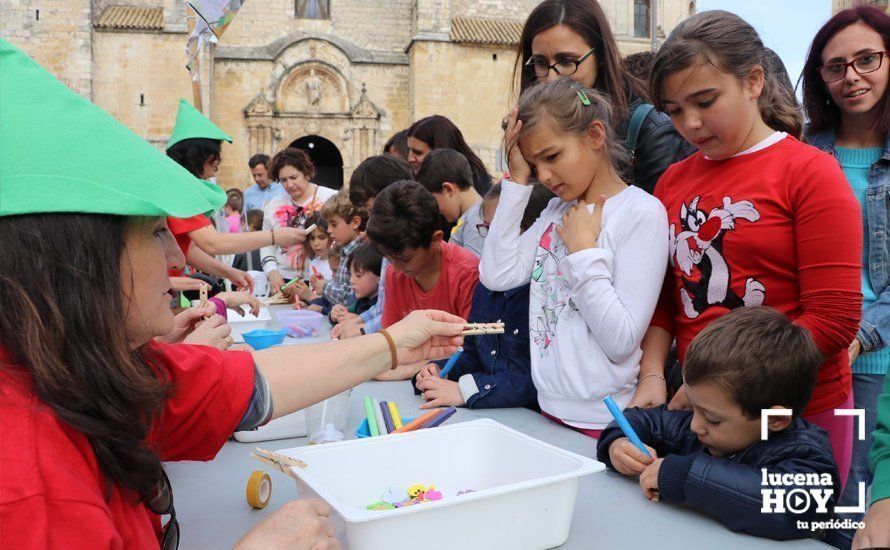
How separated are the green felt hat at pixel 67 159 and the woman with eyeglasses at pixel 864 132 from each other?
202cm

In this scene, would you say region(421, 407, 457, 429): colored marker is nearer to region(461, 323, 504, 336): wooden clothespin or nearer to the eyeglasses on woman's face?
region(461, 323, 504, 336): wooden clothespin

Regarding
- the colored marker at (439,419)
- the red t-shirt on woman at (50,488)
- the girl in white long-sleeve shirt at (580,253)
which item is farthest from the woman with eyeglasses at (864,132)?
the red t-shirt on woman at (50,488)

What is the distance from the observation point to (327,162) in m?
22.6

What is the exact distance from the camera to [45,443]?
878mm

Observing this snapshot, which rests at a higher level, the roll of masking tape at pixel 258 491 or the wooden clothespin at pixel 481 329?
the wooden clothespin at pixel 481 329

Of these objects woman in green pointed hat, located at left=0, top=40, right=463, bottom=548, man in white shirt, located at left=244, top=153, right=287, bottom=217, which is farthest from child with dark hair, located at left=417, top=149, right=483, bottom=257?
man in white shirt, located at left=244, top=153, right=287, bottom=217

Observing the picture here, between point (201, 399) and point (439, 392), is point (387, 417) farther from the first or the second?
point (201, 399)

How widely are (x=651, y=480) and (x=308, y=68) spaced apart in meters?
19.8

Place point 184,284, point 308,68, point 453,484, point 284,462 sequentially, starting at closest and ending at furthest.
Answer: point 284,462 < point 453,484 < point 184,284 < point 308,68

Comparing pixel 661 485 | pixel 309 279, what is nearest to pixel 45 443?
pixel 661 485

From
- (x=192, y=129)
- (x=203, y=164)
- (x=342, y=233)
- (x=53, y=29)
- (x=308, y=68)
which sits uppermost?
(x=53, y=29)

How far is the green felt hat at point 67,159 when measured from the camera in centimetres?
86

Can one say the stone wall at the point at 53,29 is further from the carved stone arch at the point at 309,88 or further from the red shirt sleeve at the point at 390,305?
the red shirt sleeve at the point at 390,305

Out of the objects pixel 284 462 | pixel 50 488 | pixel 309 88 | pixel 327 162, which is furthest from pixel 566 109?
pixel 327 162
